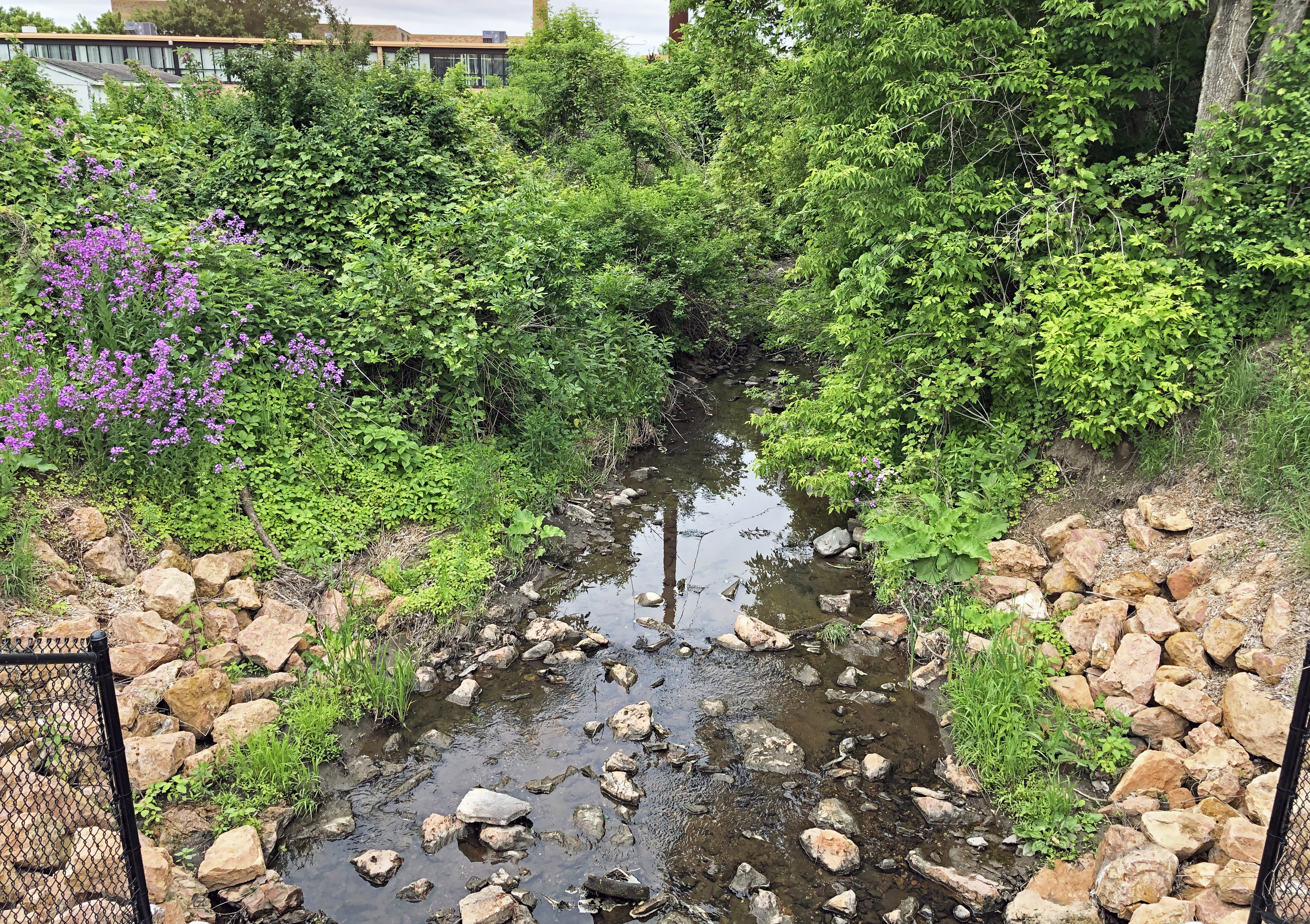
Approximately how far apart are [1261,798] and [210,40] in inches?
2057

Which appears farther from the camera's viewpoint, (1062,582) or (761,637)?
(761,637)

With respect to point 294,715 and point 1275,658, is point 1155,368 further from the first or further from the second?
point 294,715

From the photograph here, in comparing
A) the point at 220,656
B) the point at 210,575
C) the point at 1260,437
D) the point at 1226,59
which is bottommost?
the point at 220,656

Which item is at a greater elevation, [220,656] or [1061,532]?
[1061,532]

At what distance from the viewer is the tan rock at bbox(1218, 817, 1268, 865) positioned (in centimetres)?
389

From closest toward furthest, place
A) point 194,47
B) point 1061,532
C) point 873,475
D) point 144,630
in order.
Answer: point 144,630 < point 1061,532 < point 873,475 < point 194,47

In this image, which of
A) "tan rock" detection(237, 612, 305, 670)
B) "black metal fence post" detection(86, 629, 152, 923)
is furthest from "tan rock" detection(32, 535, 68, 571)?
"black metal fence post" detection(86, 629, 152, 923)

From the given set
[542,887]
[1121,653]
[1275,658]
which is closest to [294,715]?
[542,887]

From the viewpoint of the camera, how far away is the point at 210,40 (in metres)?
42.3

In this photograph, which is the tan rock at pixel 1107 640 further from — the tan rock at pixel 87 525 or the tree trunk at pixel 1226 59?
the tan rock at pixel 87 525

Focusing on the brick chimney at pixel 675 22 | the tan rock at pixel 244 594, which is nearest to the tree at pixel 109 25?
the brick chimney at pixel 675 22

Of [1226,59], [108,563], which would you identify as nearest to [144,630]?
[108,563]

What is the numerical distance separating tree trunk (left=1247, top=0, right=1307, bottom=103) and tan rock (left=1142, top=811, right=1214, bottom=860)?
→ 18.1 feet

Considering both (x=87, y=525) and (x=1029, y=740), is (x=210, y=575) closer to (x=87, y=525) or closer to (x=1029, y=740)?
(x=87, y=525)
